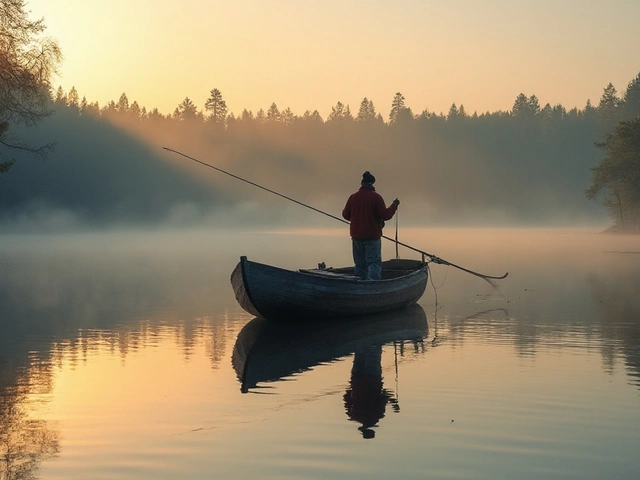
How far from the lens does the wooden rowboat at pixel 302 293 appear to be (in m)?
18.1

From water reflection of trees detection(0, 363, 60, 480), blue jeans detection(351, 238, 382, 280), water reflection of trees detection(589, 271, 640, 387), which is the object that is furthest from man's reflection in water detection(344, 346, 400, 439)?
blue jeans detection(351, 238, 382, 280)

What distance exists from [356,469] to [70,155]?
13588 centimetres

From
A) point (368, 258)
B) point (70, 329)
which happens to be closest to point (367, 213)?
point (368, 258)

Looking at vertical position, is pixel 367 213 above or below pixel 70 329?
above

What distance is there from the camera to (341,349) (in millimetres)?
15656

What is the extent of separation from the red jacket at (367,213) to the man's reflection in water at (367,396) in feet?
18.5

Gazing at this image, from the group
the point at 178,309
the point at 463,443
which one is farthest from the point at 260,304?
the point at 463,443

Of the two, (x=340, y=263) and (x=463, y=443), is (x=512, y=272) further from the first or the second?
(x=463, y=443)

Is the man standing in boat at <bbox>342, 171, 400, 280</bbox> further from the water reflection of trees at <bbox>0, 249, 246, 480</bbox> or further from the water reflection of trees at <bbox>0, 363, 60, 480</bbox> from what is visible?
the water reflection of trees at <bbox>0, 363, 60, 480</bbox>

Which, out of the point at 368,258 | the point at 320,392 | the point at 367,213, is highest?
the point at 367,213

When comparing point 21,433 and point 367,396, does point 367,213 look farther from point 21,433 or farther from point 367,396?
point 21,433

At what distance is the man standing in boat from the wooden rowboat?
0.64 meters

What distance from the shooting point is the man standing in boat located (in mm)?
20000

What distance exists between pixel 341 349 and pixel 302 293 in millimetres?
3144
